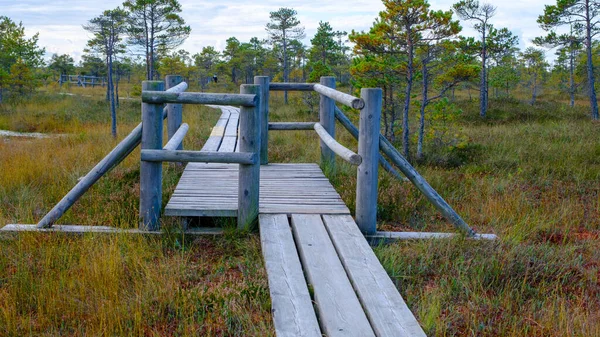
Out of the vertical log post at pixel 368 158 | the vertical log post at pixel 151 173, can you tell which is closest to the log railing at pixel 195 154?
the vertical log post at pixel 151 173

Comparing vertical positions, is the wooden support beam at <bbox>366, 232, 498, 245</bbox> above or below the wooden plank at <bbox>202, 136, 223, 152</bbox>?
below

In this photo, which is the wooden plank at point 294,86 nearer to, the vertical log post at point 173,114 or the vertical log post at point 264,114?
the vertical log post at point 264,114

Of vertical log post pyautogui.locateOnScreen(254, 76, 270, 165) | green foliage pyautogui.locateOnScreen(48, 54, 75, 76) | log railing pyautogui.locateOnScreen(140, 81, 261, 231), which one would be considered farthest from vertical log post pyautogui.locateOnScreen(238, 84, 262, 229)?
green foliage pyautogui.locateOnScreen(48, 54, 75, 76)

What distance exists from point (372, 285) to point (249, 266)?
1083mm

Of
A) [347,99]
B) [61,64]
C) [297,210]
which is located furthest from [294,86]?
[61,64]

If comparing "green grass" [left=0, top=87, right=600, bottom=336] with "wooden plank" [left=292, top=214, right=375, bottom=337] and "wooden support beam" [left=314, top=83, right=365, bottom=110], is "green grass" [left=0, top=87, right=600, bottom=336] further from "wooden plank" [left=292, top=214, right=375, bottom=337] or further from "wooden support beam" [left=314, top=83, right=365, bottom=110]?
"wooden support beam" [left=314, top=83, right=365, bottom=110]

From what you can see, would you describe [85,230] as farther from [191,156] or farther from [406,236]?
[406,236]

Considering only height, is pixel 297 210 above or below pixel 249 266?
above

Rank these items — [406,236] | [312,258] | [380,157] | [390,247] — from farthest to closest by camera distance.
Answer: [380,157], [406,236], [390,247], [312,258]

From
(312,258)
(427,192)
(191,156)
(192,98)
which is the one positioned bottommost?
(312,258)

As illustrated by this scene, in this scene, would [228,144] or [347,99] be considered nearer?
[347,99]

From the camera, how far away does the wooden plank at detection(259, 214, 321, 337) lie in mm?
2867

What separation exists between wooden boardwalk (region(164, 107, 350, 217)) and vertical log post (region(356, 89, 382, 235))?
0.24m

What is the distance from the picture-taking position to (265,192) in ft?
18.9
